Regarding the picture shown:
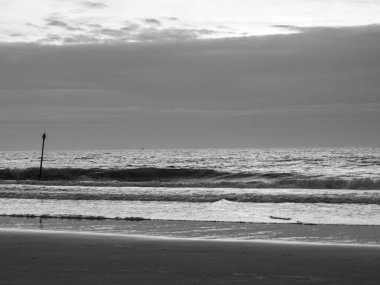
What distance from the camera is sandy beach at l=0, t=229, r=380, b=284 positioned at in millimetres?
7836

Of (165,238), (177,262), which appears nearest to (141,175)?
(165,238)

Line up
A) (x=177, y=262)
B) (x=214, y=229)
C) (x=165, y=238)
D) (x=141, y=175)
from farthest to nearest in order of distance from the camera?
(x=141, y=175)
(x=214, y=229)
(x=165, y=238)
(x=177, y=262)

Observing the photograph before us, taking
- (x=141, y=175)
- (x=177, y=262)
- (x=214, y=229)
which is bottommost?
(x=141, y=175)

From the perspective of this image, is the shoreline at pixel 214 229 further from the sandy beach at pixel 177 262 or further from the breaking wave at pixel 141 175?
the breaking wave at pixel 141 175

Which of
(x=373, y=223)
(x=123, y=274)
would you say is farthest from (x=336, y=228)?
(x=123, y=274)

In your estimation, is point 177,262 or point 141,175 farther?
point 141,175

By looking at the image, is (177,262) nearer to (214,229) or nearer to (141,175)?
(214,229)

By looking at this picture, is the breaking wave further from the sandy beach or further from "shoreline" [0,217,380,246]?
the sandy beach

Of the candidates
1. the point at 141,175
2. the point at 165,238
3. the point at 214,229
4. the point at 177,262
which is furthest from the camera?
the point at 141,175

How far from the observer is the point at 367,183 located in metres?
35.4

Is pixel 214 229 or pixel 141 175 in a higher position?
pixel 214 229

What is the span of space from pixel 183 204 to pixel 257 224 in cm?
679

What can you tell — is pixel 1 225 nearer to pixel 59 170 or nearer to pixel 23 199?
pixel 23 199

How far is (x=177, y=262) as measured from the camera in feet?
30.2
